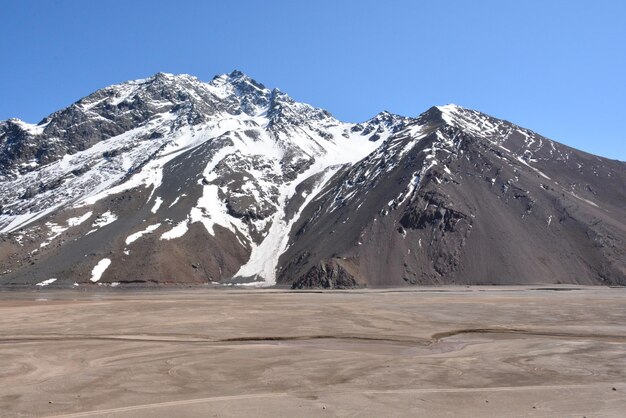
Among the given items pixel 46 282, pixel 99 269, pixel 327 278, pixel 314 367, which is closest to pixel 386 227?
pixel 327 278

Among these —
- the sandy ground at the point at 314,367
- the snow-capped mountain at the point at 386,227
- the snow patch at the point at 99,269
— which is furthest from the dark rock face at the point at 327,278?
the sandy ground at the point at 314,367

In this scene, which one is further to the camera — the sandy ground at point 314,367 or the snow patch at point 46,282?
the snow patch at point 46,282

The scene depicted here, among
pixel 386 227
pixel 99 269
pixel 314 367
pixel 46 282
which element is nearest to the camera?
pixel 314 367

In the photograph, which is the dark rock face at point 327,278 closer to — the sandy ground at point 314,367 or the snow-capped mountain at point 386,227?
the snow-capped mountain at point 386,227

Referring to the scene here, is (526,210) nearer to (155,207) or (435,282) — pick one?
(435,282)

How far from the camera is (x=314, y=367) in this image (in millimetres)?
25281

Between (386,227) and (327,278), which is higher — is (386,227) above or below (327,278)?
above

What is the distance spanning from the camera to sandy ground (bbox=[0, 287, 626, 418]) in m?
18.1

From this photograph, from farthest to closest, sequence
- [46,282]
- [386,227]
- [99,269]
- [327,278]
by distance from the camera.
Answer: [99,269], [46,282], [386,227], [327,278]

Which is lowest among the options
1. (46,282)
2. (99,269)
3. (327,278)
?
(46,282)

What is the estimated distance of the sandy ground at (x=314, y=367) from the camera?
1809cm

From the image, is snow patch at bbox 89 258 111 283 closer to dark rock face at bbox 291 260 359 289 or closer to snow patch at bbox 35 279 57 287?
snow patch at bbox 35 279 57 287

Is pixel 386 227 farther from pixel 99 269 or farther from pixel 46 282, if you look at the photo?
pixel 46 282

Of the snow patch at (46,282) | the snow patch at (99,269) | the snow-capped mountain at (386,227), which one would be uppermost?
the snow-capped mountain at (386,227)
